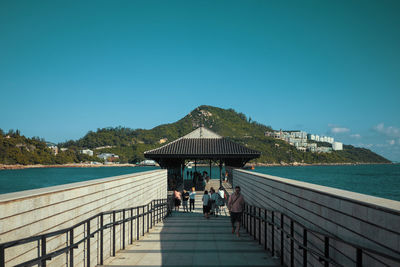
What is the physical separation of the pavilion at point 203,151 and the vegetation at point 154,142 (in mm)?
113158

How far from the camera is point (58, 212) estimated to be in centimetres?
433

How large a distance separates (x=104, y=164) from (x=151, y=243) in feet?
511

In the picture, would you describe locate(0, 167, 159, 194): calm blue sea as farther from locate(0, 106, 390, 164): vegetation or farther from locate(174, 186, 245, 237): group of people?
locate(174, 186, 245, 237): group of people

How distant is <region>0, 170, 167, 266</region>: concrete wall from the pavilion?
1423cm

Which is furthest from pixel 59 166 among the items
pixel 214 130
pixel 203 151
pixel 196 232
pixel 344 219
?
pixel 344 219

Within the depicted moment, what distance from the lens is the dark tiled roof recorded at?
21.9 meters

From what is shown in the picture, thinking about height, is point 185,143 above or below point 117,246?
above

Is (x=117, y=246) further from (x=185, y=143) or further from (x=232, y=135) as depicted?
(x=232, y=135)

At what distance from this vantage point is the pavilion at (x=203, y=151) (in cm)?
2203

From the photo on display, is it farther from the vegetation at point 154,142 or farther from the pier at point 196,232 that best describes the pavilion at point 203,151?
the vegetation at point 154,142

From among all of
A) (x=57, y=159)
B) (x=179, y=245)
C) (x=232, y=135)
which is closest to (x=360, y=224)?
(x=179, y=245)

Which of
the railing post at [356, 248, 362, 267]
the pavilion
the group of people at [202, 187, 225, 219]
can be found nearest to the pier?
the railing post at [356, 248, 362, 267]

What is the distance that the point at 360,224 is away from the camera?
319 cm

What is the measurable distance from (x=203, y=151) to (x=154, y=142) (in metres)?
136
